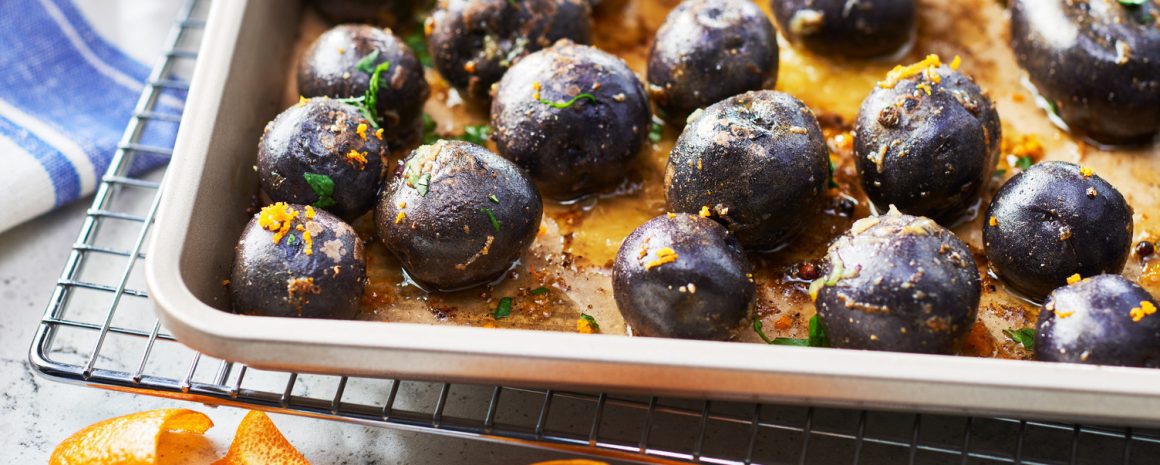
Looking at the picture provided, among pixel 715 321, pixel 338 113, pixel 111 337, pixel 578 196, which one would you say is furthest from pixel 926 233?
pixel 111 337

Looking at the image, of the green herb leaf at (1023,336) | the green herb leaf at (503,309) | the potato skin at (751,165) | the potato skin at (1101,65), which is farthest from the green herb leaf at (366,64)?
the potato skin at (1101,65)

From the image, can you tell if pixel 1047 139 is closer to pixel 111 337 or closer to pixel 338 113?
pixel 338 113

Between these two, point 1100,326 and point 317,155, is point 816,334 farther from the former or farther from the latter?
point 317,155

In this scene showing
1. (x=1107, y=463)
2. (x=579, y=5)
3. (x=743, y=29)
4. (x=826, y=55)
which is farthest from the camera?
(x=826, y=55)

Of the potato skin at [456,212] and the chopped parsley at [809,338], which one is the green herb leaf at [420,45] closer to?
the potato skin at [456,212]

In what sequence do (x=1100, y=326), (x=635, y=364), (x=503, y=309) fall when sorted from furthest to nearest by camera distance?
(x=503, y=309) < (x=1100, y=326) < (x=635, y=364)

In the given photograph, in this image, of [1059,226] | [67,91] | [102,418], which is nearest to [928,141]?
[1059,226]
